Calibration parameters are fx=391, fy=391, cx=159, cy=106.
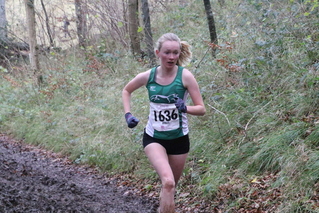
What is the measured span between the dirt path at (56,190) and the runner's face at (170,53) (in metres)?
2.18

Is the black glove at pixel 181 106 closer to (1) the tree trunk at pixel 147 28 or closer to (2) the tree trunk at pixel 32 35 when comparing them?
(1) the tree trunk at pixel 147 28

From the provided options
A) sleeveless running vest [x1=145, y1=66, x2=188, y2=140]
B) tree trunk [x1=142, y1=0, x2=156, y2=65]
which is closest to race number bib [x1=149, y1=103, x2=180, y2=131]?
sleeveless running vest [x1=145, y1=66, x2=188, y2=140]

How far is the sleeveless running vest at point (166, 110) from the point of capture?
4.00 metres

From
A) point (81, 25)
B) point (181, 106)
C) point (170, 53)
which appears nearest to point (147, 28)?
point (81, 25)

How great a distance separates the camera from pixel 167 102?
400cm

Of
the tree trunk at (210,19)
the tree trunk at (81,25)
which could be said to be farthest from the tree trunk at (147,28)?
the tree trunk at (81,25)

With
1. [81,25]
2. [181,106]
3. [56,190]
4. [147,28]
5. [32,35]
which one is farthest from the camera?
[81,25]

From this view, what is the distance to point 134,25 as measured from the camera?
12523 mm

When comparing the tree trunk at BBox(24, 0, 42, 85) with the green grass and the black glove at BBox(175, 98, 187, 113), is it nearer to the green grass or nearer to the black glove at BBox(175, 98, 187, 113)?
the green grass

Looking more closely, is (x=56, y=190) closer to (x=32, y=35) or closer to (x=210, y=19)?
(x=210, y=19)

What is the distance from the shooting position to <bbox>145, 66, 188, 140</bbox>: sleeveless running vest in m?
4.00

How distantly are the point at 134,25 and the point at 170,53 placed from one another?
8.82 meters

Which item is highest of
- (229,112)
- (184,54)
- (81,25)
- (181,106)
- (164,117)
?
(81,25)

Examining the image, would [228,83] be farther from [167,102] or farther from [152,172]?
[167,102]
